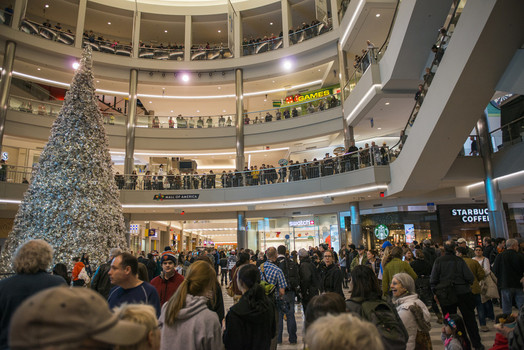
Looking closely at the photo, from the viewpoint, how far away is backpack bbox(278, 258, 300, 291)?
6.71 metres

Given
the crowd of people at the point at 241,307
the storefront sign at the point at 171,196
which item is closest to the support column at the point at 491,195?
the crowd of people at the point at 241,307

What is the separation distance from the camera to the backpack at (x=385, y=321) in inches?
103

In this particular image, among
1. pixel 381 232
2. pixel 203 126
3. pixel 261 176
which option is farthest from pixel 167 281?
pixel 203 126

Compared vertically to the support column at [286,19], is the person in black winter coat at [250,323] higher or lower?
lower

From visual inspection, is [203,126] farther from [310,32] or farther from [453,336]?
[453,336]

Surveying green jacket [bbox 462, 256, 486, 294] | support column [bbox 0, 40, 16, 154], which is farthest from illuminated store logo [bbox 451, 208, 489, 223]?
support column [bbox 0, 40, 16, 154]

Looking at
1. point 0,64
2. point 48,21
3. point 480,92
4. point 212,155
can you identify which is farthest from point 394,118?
point 48,21

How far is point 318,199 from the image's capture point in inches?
707

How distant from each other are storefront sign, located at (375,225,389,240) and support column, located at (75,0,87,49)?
20099 millimetres

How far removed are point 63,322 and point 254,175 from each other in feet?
58.7

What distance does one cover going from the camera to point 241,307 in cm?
299

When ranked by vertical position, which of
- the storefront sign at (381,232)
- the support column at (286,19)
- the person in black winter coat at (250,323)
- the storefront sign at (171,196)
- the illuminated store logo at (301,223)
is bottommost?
the person in black winter coat at (250,323)

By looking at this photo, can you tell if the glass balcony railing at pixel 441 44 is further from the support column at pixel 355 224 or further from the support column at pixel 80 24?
the support column at pixel 80 24

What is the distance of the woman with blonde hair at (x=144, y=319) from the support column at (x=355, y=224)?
1742cm
